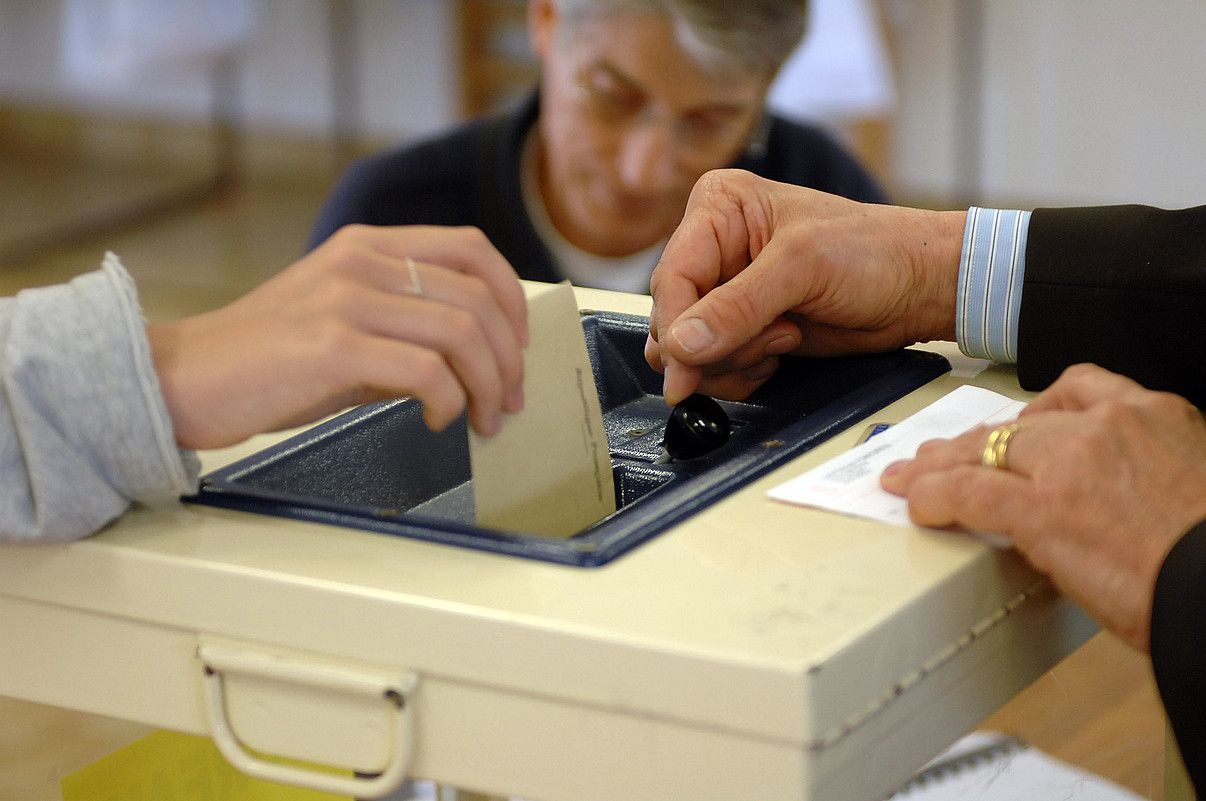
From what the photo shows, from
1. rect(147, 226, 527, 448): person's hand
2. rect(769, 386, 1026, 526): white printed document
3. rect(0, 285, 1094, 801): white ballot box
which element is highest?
rect(147, 226, 527, 448): person's hand

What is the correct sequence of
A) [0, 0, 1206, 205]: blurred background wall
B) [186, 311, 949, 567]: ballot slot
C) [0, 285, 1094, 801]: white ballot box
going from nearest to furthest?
[0, 285, 1094, 801]: white ballot box
[186, 311, 949, 567]: ballot slot
[0, 0, 1206, 205]: blurred background wall

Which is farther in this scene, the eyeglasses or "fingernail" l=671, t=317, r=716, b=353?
the eyeglasses

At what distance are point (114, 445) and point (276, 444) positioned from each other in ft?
0.39

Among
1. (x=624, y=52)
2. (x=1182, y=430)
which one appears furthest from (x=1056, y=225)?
(x=624, y=52)

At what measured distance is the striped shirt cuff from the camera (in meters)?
0.85

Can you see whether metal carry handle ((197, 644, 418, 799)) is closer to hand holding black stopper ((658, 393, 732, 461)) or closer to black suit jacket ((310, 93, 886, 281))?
hand holding black stopper ((658, 393, 732, 461))

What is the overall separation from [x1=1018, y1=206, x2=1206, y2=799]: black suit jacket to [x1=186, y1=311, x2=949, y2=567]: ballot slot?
0.21ft

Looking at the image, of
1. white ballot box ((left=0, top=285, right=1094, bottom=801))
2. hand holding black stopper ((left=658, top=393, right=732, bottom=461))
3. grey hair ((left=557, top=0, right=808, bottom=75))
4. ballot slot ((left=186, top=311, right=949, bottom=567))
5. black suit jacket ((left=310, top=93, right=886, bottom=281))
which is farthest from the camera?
black suit jacket ((left=310, top=93, right=886, bottom=281))

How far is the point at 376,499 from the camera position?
767mm

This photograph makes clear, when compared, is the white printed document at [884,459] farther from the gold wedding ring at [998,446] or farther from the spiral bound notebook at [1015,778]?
the spiral bound notebook at [1015,778]

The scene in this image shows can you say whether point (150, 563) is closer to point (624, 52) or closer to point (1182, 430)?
point (1182, 430)

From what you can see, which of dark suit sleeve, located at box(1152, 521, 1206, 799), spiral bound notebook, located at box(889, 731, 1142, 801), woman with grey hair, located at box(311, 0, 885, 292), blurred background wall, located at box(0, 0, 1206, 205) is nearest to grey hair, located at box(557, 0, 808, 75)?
woman with grey hair, located at box(311, 0, 885, 292)

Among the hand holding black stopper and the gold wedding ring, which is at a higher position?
the gold wedding ring

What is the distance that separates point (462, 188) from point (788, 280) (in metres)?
0.92
